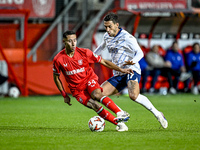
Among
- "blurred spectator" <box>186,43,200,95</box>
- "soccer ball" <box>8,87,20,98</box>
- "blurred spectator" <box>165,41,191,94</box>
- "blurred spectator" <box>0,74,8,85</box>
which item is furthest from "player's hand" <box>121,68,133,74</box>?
"blurred spectator" <box>186,43,200,95</box>

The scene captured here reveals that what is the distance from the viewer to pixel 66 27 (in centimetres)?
1788

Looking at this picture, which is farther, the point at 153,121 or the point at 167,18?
the point at 167,18

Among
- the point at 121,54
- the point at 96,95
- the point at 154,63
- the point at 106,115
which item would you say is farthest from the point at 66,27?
the point at 106,115

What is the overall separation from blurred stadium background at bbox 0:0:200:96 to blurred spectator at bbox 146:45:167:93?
0.69 m

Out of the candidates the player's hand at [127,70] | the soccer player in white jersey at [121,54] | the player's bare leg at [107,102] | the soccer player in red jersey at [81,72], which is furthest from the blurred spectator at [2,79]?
the player's hand at [127,70]

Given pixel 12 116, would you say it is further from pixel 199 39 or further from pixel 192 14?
pixel 199 39

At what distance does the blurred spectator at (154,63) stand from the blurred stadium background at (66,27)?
2.25 feet

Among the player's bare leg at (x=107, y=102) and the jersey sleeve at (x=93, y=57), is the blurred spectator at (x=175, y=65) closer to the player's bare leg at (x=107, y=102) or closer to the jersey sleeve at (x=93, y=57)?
the jersey sleeve at (x=93, y=57)

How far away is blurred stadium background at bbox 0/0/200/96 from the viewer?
50.6 ft

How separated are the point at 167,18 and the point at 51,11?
14.2 ft

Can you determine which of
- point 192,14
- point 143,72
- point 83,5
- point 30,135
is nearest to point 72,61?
point 30,135

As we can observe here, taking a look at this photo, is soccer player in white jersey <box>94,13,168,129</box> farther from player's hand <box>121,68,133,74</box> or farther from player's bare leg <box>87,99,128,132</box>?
player's bare leg <box>87,99,128,132</box>

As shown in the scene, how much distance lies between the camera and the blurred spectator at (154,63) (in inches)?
630

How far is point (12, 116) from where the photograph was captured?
962 cm
